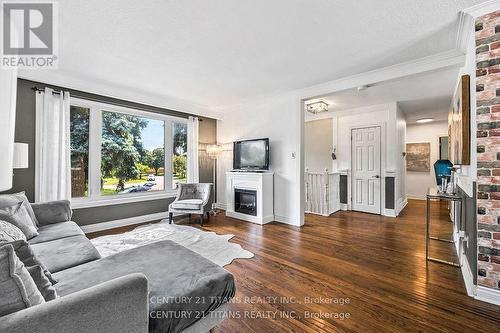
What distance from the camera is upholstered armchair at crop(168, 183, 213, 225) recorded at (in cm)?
408

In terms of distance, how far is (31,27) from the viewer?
6.83 ft

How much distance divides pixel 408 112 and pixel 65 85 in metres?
7.34

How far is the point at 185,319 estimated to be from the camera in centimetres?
114

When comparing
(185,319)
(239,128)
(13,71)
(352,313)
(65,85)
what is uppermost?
(65,85)

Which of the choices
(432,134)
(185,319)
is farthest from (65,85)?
(432,134)

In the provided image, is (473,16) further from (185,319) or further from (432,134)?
(432,134)

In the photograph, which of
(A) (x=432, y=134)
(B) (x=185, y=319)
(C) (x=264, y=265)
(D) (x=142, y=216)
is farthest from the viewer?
(A) (x=432, y=134)

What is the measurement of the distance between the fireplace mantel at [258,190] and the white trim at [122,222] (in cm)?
150

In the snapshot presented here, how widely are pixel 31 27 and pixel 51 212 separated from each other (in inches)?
77.5

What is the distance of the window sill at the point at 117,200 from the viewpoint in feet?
11.6

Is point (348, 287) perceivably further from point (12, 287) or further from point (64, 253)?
point (64, 253)

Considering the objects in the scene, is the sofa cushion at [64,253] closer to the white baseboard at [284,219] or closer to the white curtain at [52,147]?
the white curtain at [52,147]

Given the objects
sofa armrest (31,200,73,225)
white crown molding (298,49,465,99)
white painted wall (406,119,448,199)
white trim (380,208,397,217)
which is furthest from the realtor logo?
white painted wall (406,119,448,199)

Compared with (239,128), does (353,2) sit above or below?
above
